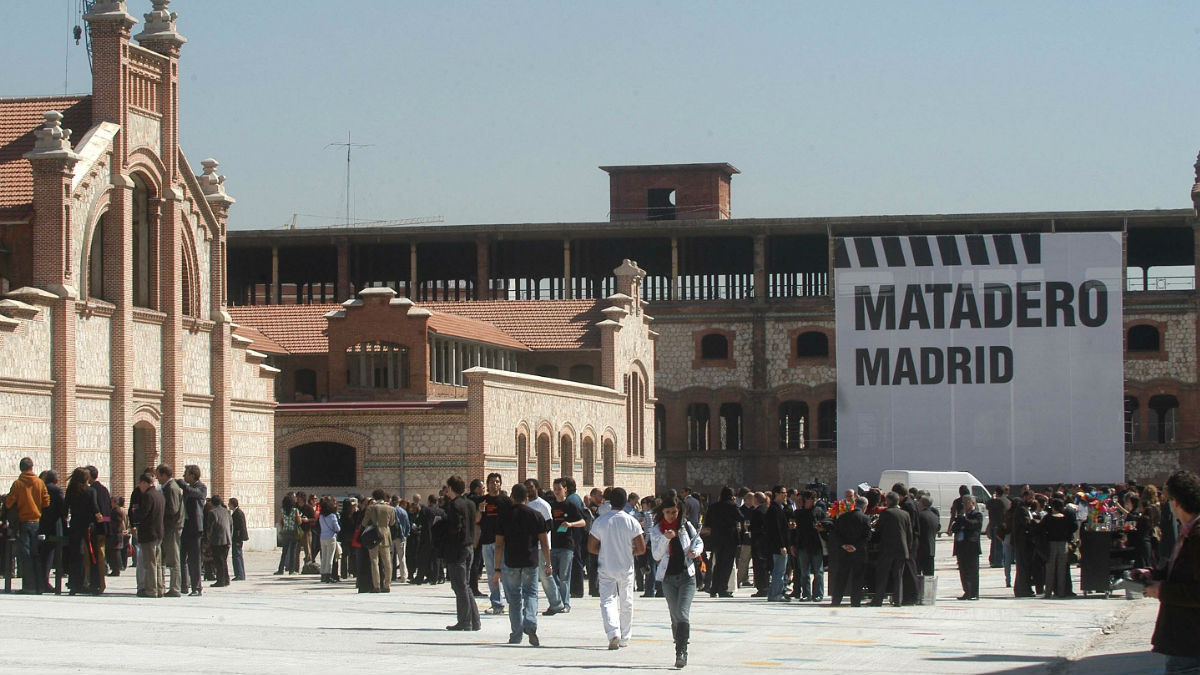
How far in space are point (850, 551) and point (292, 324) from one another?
33783 millimetres

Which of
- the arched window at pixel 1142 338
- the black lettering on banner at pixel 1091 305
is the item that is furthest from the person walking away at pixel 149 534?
the arched window at pixel 1142 338

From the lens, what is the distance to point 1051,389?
2164 inches

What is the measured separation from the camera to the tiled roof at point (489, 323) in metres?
53.2

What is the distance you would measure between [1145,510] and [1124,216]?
43.1m

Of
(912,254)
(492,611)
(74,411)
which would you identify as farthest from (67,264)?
(912,254)

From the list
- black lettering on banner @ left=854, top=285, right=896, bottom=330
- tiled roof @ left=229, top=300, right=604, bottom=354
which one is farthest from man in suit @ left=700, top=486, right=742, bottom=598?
black lettering on banner @ left=854, top=285, right=896, bottom=330

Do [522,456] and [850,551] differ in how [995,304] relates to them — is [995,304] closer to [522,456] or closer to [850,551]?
[522,456]

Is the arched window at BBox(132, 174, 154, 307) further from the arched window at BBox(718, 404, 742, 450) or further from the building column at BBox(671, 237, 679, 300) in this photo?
the arched window at BBox(718, 404, 742, 450)

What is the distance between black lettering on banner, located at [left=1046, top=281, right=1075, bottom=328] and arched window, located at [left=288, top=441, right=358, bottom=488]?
2316 cm

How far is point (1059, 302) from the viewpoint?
55.3 m

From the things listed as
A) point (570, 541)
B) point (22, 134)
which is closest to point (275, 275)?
point (22, 134)

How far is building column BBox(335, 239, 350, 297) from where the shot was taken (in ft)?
227

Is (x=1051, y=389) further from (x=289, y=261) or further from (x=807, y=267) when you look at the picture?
(x=289, y=261)

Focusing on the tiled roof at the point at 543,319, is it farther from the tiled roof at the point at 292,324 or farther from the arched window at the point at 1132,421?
the arched window at the point at 1132,421
